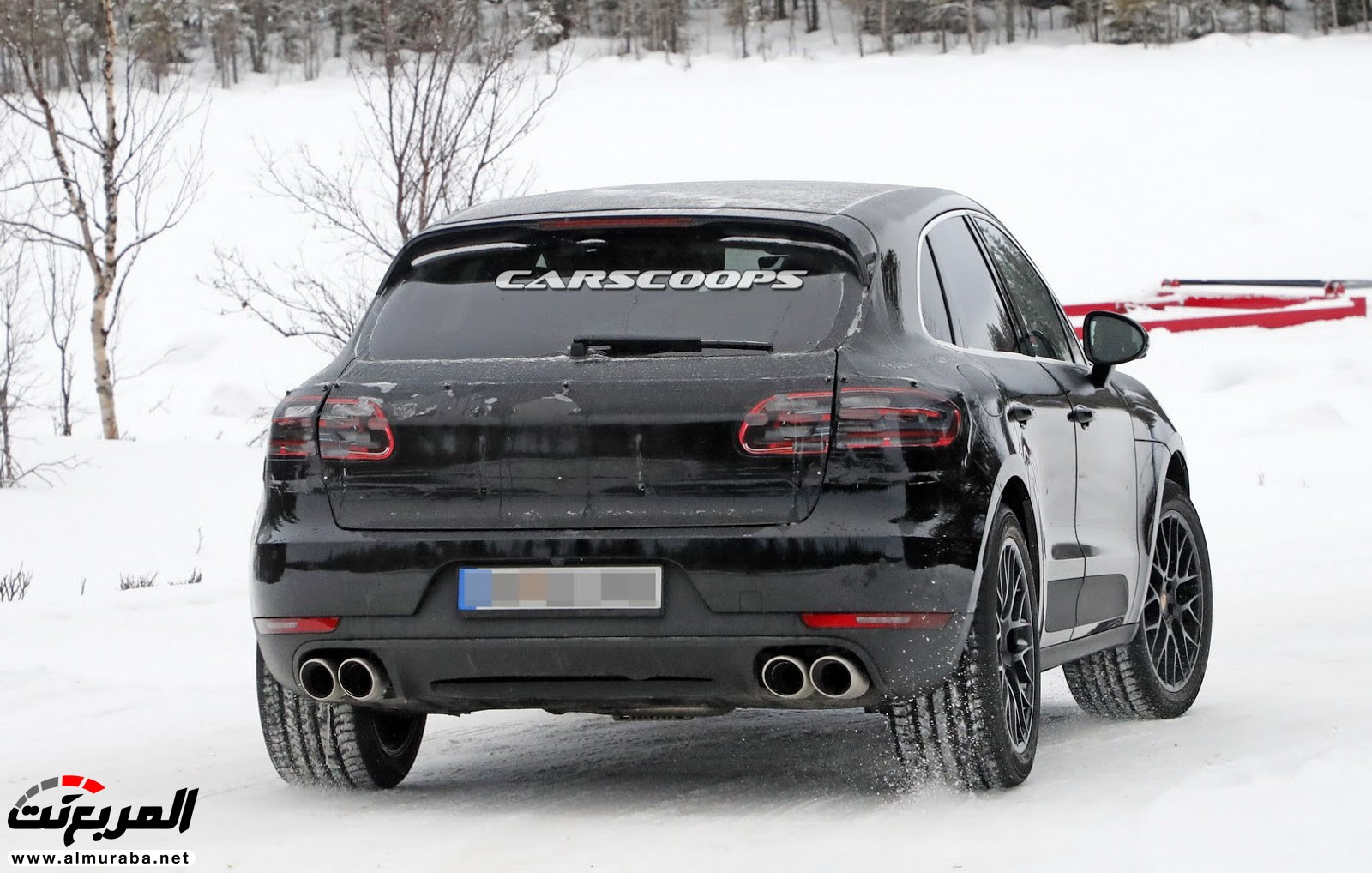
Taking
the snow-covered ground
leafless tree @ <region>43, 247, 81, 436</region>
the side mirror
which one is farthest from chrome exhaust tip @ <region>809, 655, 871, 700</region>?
leafless tree @ <region>43, 247, 81, 436</region>

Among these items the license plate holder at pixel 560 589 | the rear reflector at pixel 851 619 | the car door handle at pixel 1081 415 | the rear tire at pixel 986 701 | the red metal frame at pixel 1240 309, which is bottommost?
the red metal frame at pixel 1240 309

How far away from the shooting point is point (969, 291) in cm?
565

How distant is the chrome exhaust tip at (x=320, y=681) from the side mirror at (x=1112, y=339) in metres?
2.78

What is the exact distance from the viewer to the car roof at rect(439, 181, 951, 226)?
5121 millimetres

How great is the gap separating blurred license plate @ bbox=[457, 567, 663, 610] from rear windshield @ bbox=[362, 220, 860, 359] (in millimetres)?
592

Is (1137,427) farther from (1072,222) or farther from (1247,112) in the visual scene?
(1247,112)

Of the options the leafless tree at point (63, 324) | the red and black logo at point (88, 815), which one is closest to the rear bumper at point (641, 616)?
the red and black logo at point (88, 815)

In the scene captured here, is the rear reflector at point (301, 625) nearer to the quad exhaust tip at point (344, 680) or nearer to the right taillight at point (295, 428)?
the quad exhaust tip at point (344, 680)

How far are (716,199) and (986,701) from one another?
1.55 metres

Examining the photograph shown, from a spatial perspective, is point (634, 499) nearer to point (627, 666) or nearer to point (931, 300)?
point (627, 666)

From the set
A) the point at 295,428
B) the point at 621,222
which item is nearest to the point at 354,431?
the point at 295,428

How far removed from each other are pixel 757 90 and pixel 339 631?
2882 inches

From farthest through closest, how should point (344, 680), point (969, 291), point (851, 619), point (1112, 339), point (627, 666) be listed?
point (1112, 339)
point (969, 291)
point (344, 680)
point (627, 666)
point (851, 619)

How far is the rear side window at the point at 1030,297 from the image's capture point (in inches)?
242
